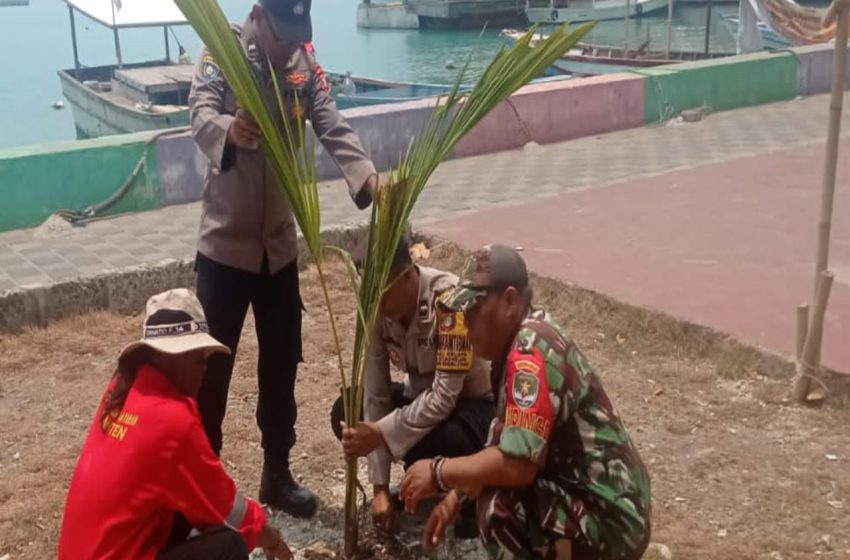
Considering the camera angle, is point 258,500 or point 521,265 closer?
point 521,265

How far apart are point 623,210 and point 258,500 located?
4020 mm

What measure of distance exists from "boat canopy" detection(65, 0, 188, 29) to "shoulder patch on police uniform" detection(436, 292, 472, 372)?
14.8 meters

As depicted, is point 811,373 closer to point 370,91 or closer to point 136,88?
point 136,88

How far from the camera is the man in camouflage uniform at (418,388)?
296cm

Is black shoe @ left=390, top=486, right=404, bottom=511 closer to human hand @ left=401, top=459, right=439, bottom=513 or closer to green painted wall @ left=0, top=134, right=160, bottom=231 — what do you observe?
human hand @ left=401, top=459, right=439, bottom=513

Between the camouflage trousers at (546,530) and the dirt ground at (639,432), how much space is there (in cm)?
76

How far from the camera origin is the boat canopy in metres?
17.0

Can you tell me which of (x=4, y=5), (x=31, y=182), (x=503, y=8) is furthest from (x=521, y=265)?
(x=4, y=5)

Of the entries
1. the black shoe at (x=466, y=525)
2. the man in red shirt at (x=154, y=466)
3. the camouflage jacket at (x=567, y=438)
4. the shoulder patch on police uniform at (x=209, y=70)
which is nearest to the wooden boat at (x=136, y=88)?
the shoulder patch on police uniform at (x=209, y=70)

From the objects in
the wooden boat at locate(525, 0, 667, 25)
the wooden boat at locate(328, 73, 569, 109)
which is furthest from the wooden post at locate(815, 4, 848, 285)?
the wooden boat at locate(525, 0, 667, 25)

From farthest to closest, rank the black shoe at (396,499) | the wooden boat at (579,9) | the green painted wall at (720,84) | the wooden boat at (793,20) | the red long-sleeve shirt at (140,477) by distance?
the wooden boat at (579,9)
the wooden boat at (793,20)
the green painted wall at (720,84)
the black shoe at (396,499)
the red long-sleeve shirt at (140,477)

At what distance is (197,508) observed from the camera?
239 centimetres

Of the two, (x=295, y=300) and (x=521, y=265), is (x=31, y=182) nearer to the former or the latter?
(x=295, y=300)

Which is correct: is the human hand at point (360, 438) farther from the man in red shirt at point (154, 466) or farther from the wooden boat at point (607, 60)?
the wooden boat at point (607, 60)
